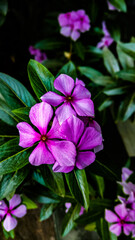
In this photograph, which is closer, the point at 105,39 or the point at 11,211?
the point at 11,211

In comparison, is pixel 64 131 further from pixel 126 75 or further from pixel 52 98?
pixel 126 75

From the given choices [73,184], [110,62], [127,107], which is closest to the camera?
[73,184]

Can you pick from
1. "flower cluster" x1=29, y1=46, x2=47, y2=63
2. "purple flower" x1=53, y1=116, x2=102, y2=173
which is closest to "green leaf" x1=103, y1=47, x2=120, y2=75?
"flower cluster" x1=29, y1=46, x2=47, y2=63

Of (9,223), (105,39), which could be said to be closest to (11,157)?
(9,223)

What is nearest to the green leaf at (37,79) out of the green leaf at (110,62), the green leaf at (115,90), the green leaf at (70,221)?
the green leaf at (70,221)

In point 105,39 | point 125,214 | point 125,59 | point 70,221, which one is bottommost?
point 70,221

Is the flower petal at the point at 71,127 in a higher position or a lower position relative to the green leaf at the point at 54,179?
higher

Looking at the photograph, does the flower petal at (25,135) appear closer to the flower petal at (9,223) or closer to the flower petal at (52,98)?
the flower petal at (52,98)
